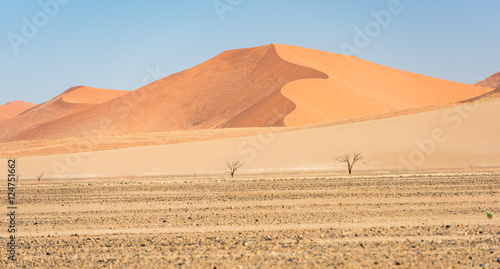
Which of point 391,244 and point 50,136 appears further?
point 50,136

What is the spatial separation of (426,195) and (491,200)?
6.53ft

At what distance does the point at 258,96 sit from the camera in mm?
85562

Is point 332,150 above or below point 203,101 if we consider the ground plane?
below

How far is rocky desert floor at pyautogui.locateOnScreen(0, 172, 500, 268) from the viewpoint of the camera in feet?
26.5

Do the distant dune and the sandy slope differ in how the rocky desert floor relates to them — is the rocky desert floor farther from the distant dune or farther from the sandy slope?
the distant dune

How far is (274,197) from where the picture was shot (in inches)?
693

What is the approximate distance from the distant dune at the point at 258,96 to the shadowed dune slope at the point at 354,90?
0.53ft

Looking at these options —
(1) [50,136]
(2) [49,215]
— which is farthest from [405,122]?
(1) [50,136]

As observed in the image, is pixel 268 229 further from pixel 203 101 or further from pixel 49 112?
pixel 49 112

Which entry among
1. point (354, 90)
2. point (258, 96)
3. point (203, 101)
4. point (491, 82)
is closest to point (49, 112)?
point (203, 101)

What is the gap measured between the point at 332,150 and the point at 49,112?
101 metres

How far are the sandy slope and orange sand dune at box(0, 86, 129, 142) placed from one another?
73.5m

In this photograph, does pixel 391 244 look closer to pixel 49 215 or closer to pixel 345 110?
pixel 49 215

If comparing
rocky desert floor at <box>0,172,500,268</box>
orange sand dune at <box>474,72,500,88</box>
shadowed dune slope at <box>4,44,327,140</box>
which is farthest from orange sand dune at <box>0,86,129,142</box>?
rocky desert floor at <box>0,172,500,268</box>
